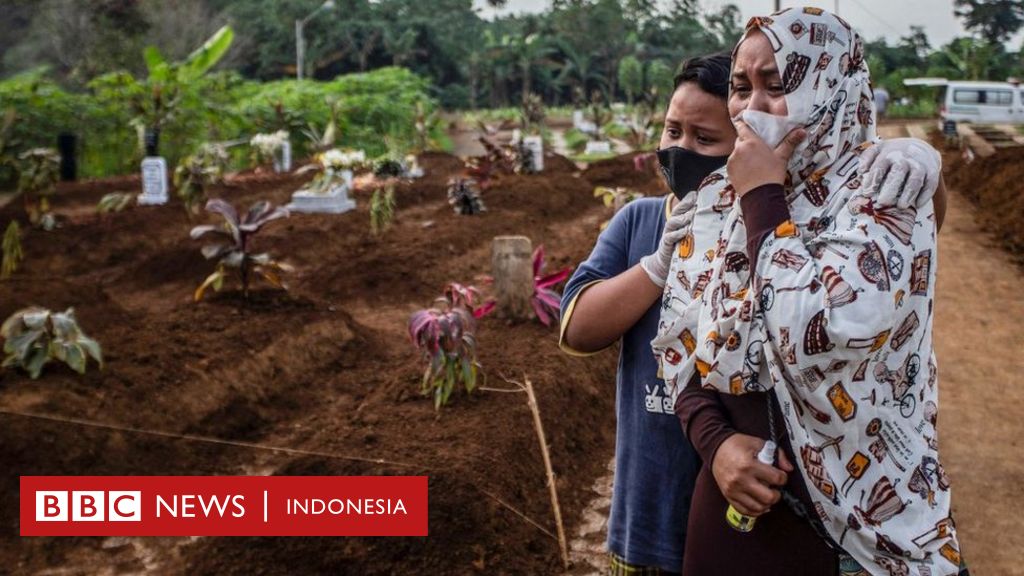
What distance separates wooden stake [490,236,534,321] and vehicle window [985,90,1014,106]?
21.7m

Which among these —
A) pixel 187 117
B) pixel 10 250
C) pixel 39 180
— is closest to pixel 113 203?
pixel 39 180

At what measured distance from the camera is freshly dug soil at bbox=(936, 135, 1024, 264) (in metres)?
10.2

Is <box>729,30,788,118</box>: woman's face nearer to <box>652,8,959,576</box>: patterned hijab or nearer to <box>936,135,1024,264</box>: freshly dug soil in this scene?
<box>652,8,959,576</box>: patterned hijab

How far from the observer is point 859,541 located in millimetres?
1374

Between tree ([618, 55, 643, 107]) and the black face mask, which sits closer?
the black face mask

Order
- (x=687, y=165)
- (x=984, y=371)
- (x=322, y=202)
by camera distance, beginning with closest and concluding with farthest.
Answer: (x=687, y=165) < (x=984, y=371) < (x=322, y=202)

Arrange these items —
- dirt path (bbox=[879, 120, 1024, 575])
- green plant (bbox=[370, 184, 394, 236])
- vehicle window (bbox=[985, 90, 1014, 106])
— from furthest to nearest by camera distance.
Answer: vehicle window (bbox=[985, 90, 1014, 106])
green plant (bbox=[370, 184, 394, 236])
dirt path (bbox=[879, 120, 1024, 575])

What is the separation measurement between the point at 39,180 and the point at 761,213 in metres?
11.0

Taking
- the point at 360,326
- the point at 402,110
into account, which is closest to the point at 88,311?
the point at 360,326

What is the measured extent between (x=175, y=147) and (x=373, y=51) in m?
21.8

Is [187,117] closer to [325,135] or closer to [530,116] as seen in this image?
[325,135]

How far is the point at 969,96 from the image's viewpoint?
77.4ft

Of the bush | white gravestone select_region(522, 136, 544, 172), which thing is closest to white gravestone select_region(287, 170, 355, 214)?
white gravestone select_region(522, 136, 544, 172)

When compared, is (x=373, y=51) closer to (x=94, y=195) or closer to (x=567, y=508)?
(x=94, y=195)
